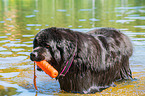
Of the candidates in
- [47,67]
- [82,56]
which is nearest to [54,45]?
[47,67]

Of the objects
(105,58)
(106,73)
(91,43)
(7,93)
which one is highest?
(91,43)

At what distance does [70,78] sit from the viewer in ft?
17.3

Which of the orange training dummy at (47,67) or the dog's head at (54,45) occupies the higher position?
the dog's head at (54,45)

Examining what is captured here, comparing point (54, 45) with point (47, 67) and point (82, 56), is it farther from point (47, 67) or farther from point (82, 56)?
point (82, 56)

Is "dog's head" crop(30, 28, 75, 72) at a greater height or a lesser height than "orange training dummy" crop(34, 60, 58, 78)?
greater

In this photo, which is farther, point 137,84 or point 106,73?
point 137,84

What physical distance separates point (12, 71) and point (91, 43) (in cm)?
300

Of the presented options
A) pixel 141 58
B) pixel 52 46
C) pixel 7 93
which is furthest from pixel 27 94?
pixel 141 58

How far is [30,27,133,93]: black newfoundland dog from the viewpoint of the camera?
4.91 metres

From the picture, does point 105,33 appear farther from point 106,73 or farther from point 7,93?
point 7,93

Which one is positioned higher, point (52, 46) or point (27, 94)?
point (52, 46)

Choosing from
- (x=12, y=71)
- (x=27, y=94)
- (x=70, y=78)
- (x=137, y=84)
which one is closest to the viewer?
Result: (x=70, y=78)

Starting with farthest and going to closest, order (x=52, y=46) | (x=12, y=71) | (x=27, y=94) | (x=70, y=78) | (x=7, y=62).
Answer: (x=7, y=62) → (x=12, y=71) → (x=27, y=94) → (x=70, y=78) → (x=52, y=46)

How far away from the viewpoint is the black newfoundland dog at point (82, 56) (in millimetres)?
4914
